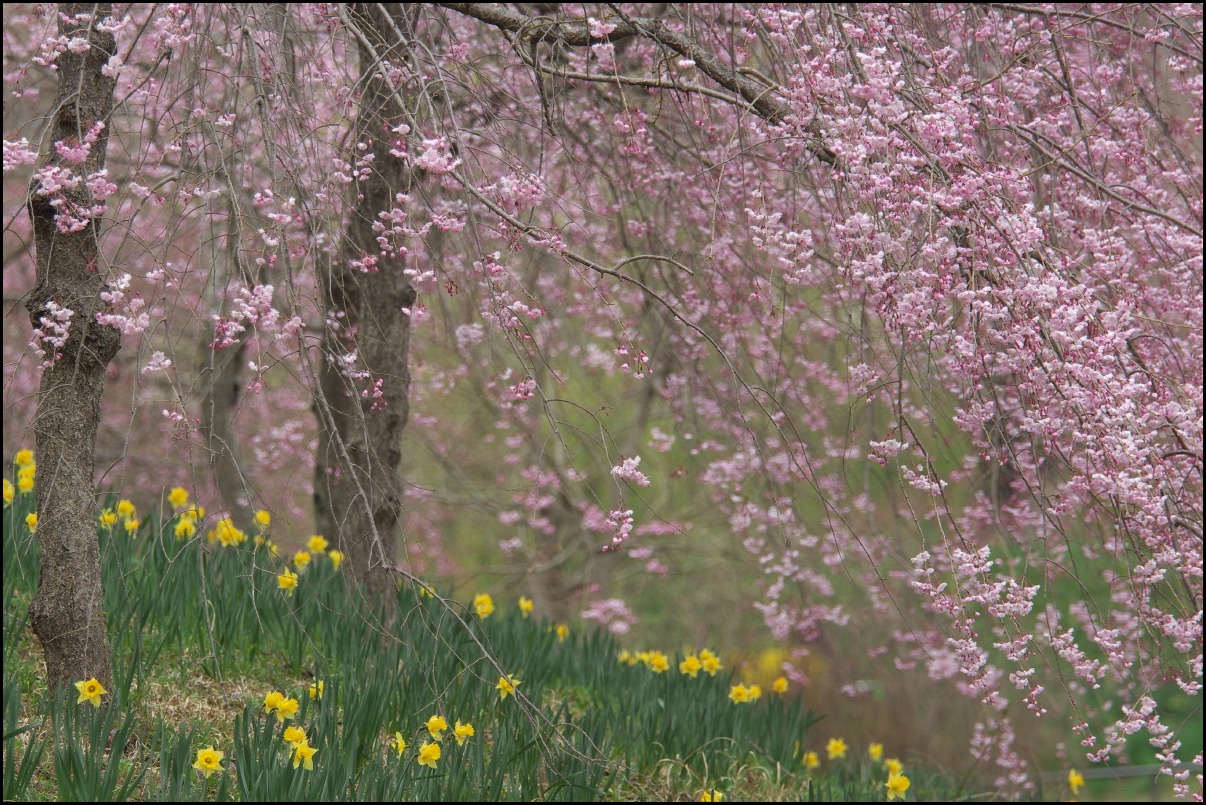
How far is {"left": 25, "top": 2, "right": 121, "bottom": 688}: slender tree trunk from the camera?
312cm

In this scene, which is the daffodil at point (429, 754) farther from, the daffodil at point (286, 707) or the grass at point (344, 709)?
the daffodil at point (286, 707)

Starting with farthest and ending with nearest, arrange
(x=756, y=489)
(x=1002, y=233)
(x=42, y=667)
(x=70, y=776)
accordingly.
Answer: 1. (x=756, y=489)
2. (x=42, y=667)
3. (x=1002, y=233)
4. (x=70, y=776)

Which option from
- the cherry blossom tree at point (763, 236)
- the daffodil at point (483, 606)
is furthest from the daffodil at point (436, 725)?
the daffodil at point (483, 606)

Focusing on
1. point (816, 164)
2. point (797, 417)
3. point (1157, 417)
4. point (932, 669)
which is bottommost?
point (932, 669)

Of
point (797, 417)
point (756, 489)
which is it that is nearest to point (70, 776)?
point (756, 489)

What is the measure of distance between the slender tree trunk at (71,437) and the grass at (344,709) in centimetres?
16

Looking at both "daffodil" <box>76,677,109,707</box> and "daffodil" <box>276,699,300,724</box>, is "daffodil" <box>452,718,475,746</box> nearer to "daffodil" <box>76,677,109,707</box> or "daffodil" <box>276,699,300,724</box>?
"daffodil" <box>276,699,300,724</box>

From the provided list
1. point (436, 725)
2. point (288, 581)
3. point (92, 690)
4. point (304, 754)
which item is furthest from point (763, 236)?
point (288, 581)

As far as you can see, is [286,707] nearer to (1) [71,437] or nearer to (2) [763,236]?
(1) [71,437]

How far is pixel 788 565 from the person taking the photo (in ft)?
18.0

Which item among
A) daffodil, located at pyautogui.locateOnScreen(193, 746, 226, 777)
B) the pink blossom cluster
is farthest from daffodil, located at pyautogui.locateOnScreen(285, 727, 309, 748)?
the pink blossom cluster

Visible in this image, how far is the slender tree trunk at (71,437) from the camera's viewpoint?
10.2ft

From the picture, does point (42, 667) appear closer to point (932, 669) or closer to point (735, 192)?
point (735, 192)

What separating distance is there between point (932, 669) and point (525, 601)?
2360mm
